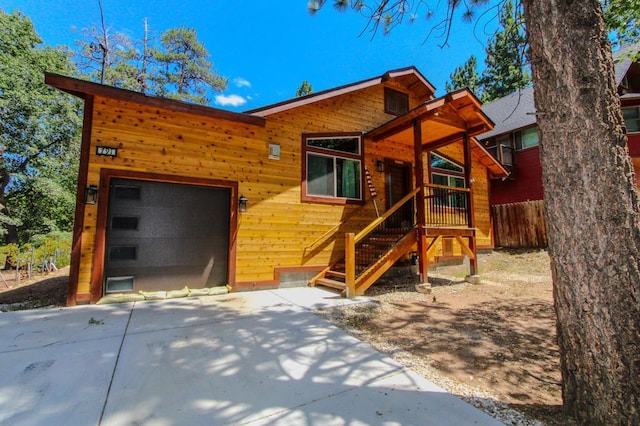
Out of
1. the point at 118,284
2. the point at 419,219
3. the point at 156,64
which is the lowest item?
the point at 118,284

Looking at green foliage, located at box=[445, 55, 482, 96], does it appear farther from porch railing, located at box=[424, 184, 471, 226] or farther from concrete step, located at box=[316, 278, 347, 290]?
concrete step, located at box=[316, 278, 347, 290]

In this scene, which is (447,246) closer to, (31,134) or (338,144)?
(338,144)

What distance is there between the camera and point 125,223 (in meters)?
5.07

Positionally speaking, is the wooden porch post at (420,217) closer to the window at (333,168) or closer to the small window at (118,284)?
the window at (333,168)

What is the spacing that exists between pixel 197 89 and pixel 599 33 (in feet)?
73.2

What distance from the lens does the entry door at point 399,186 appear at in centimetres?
823

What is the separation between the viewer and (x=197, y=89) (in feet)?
66.3

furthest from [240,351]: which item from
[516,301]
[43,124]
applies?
[43,124]

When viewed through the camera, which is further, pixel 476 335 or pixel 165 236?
pixel 165 236

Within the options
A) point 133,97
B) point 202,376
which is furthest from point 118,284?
point 202,376

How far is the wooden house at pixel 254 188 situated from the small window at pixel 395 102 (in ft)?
0.21

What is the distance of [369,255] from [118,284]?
16.5ft

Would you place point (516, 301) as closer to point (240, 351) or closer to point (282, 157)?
point (240, 351)

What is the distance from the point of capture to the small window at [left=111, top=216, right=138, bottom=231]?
4992mm
